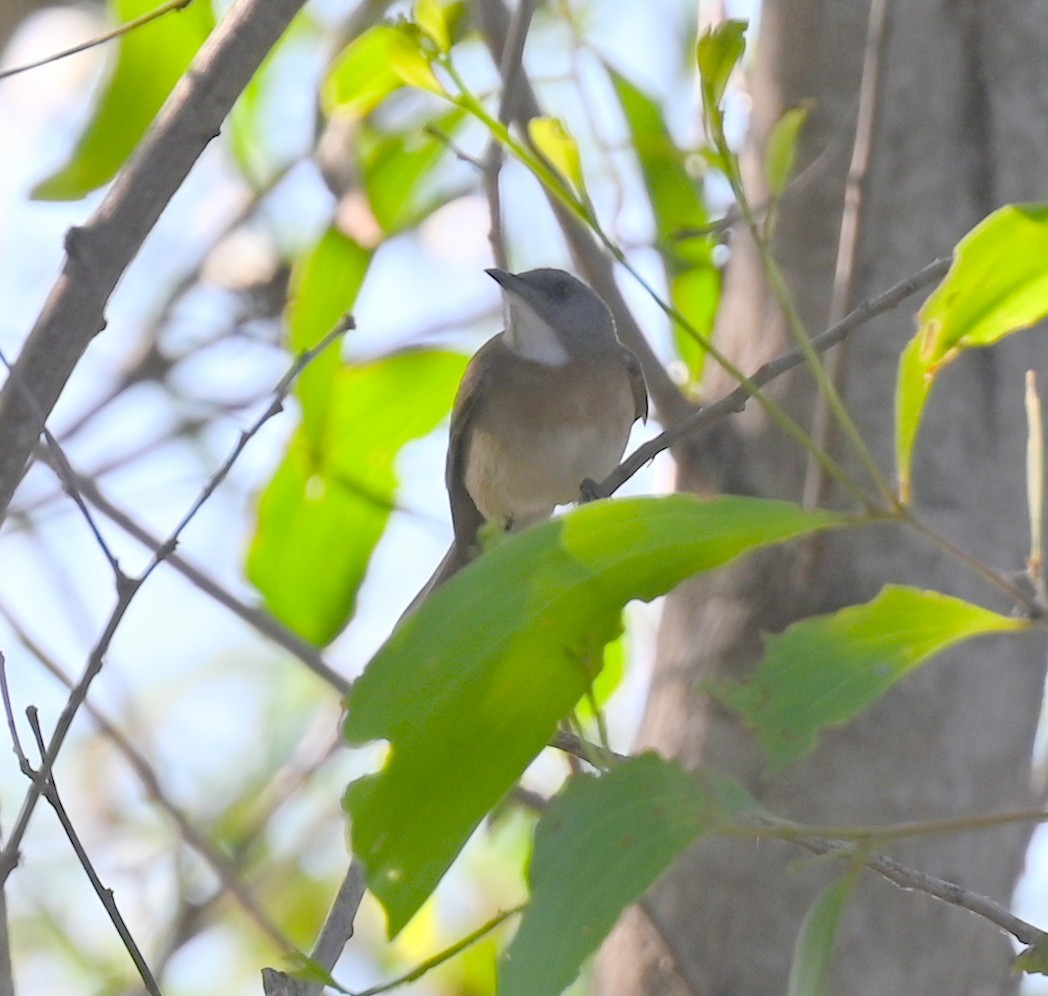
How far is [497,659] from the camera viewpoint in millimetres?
1449

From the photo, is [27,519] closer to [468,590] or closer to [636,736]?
[636,736]

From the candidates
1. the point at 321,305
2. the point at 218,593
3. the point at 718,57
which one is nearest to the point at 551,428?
the point at 321,305

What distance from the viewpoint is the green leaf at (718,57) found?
65.2 inches

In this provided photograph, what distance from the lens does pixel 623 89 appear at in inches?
170

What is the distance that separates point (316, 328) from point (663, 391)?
1087 mm

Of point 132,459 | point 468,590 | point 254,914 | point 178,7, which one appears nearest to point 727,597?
point 254,914

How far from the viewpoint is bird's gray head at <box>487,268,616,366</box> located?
4.50m

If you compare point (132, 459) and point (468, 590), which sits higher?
point (132, 459)

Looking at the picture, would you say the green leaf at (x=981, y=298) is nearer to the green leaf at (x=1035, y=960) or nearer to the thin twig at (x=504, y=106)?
the green leaf at (x=1035, y=960)

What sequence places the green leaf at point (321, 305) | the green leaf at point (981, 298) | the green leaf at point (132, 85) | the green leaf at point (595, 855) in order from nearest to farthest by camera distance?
the green leaf at point (595, 855) → the green leaf at point (981, 298) → the green leaf at point (132, 85) → the green leaf at point (321, 305)

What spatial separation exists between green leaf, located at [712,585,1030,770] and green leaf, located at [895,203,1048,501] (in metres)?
0.12

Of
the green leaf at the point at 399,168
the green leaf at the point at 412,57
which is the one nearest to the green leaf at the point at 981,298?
the green leaf at the point at 412,57

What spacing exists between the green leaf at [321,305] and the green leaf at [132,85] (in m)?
0.60

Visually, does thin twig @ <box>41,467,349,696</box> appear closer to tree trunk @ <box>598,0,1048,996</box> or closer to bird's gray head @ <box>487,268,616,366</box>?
tree trunk @ <box>598,0,1048,996</box>
